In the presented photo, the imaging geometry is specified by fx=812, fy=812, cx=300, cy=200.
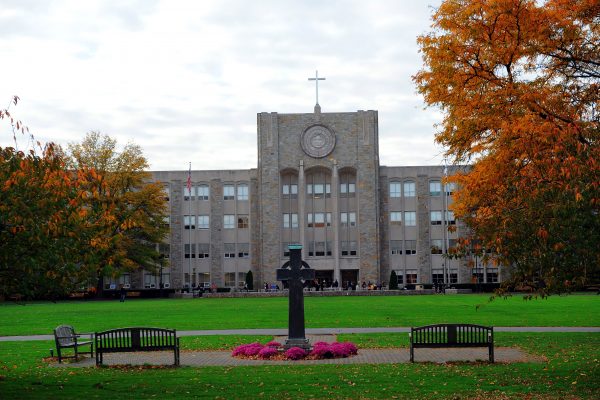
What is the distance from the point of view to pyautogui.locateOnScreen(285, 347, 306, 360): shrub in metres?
20.2

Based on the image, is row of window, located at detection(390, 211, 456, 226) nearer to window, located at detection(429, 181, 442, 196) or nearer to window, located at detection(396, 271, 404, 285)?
window, located at detection(429, 181, 442, 196)

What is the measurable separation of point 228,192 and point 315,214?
10.5 m

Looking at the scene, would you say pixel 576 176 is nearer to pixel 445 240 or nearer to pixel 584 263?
pixel 584 263

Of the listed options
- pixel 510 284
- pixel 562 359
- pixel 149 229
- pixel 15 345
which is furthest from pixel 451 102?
pixel 149 229

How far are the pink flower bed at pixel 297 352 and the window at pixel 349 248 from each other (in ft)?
224

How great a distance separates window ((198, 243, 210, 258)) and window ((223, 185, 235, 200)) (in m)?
5.79

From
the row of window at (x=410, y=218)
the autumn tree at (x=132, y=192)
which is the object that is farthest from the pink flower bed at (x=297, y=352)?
the row of window at (x=410, y=218)

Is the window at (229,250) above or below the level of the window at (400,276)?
above

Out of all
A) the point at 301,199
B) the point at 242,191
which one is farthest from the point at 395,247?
the point at 242,191

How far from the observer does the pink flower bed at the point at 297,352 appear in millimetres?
20359

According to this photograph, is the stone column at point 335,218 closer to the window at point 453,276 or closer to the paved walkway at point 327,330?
the window at point 453,276

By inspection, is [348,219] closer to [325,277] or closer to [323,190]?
[323,190]

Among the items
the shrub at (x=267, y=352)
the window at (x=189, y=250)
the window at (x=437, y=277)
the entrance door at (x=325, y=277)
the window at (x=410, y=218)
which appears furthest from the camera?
the window at (x=189, y=250)

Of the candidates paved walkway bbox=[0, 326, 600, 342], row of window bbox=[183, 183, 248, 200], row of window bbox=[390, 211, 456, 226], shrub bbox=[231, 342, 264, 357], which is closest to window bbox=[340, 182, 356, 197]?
row of window bbox=[390, 211, 456, 226]
